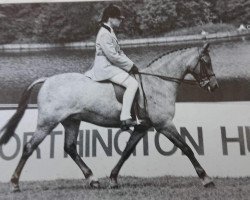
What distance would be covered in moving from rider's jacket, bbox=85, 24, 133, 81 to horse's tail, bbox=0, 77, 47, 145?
36 centimetres

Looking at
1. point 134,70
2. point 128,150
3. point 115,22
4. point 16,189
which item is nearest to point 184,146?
point 128,150

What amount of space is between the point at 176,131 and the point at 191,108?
224 mm

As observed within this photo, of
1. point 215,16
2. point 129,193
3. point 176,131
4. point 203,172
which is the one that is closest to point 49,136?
point 129,193

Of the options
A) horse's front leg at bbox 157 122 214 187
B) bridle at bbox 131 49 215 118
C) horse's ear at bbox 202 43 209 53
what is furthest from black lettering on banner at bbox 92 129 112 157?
horse's ear at bbox 202 43 209 53

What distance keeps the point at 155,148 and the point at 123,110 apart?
33cm

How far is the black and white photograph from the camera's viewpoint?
7.73 feet

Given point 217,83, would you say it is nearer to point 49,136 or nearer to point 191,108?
point 191,108

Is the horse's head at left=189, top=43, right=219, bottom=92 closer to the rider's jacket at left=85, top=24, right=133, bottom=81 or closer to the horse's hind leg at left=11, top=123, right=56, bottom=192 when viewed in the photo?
the rider's jacket at left=85, top=24, right=133, bottom=81

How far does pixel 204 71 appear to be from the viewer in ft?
8.31

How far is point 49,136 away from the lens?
96.6 inches

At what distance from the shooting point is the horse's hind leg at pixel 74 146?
2.36 m

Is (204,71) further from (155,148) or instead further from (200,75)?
(155,148)

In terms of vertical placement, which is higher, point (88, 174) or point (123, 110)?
point (123, 110)

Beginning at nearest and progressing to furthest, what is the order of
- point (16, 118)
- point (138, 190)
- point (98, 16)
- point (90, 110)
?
point (138, 190)
point (90, 110)
point (16, 118)
point (98, 16)
